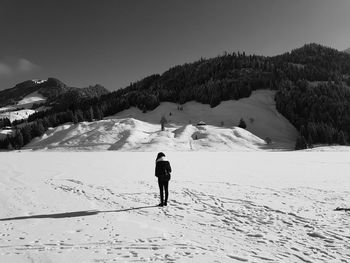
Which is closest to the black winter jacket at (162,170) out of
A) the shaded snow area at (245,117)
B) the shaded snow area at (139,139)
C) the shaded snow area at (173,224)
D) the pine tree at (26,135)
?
the shaded snow area at (173,224)

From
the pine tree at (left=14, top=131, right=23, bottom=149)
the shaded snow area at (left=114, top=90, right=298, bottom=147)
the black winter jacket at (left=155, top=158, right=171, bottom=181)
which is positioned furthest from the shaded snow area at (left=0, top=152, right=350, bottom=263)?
the pine tree at (left=14, top=131, right=23, bottom=149)

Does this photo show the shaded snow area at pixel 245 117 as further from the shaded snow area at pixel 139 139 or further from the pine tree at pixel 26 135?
the pine tree at pixel 26 135

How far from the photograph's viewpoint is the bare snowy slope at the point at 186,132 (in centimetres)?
11431

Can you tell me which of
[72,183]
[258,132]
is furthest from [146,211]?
[258,132]

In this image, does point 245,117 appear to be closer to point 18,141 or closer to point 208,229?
point 18,141

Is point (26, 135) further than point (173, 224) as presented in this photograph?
Yes

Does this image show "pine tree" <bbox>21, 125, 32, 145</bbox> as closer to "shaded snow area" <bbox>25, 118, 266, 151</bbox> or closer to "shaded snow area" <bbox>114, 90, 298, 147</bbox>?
"shaded snow area" <bbox>25, 118, 266, 151</bbox>

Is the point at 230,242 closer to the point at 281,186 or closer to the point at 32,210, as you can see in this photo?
the point at 32,210

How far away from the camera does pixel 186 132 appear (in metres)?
136

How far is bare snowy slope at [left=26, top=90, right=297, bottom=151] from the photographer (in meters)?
114

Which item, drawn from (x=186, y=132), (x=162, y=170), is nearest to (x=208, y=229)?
(x=162, y=170)

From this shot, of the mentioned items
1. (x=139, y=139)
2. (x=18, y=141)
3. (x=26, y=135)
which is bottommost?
(x=139, y=139)

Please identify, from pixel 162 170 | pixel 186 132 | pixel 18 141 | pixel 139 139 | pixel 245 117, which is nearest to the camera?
pixel 162 170

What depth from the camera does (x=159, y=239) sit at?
9.43 meters
